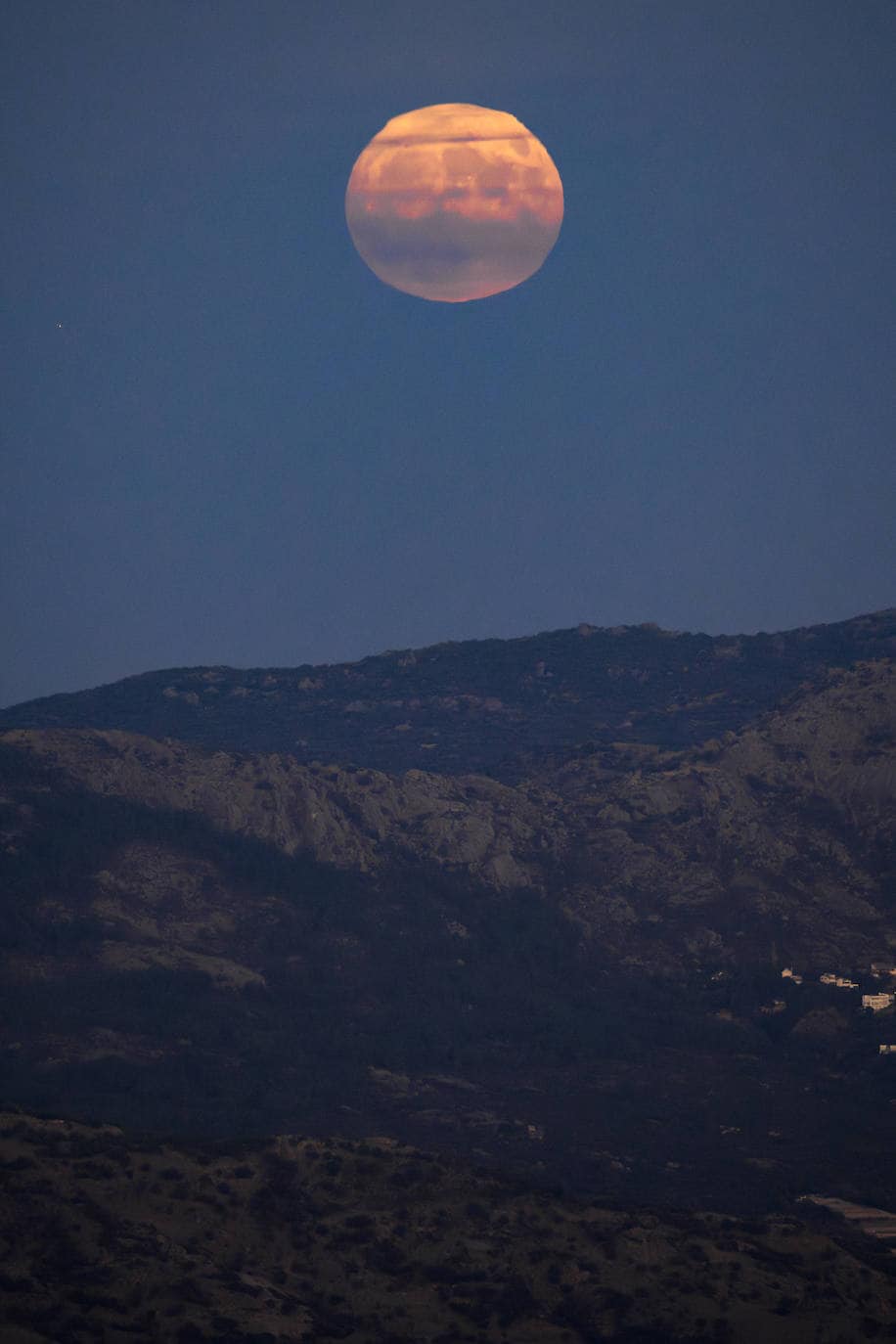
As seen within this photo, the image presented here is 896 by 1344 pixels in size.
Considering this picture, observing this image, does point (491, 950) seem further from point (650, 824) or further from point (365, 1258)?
point (365, 1258)

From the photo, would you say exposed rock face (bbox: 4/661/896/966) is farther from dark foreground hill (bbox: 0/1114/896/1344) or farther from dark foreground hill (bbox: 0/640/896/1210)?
dark foreground hill (bbox: 0/1114/896/1344)

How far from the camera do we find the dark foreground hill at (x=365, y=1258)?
6988cm

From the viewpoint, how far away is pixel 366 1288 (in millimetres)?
75250

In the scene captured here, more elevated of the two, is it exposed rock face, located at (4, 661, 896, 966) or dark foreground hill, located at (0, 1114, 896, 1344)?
exposed rock face, located at (4, 661, 896, 966)

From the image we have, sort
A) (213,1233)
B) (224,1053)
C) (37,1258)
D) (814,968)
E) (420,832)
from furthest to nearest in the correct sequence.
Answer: (420,832) < (814,968) < (224,1053) < (213,1233) < (37,1258)

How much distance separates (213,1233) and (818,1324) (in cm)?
2451

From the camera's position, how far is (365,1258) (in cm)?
7744

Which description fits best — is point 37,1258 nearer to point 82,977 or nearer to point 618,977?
point 82,977

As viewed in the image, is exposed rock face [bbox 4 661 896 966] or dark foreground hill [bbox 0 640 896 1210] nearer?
dark foreground hill [bbox 0 640 896 1210]

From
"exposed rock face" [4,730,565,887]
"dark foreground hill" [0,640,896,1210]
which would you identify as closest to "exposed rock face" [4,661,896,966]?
"exposed rock face" [4,730,565,887]

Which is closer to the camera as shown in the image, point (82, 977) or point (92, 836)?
point (82, 977)

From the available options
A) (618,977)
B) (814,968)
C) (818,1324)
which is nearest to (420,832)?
→ (618,977)

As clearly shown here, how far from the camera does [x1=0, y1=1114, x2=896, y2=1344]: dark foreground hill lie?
69.9 meters

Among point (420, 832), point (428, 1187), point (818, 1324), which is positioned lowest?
point (818, 1324)
